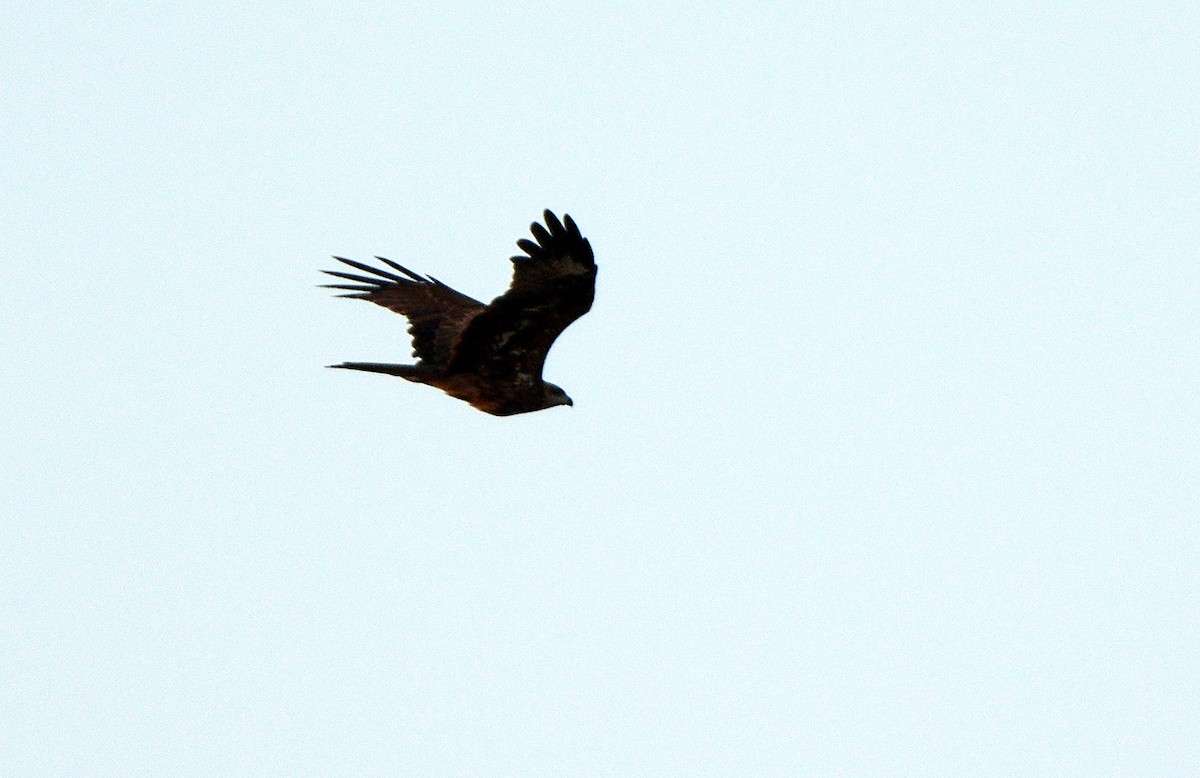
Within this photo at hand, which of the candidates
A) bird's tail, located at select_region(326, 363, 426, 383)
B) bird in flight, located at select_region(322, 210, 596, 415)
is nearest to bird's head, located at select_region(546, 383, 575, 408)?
bird in flight, located at select_region(322, 210, 596, 415)

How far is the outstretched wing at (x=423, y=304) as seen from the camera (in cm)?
1339

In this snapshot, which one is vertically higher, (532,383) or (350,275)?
(350,275)

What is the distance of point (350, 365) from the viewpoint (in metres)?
12.3

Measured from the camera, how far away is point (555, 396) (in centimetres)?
1316

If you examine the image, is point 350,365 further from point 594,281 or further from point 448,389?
point 594,281

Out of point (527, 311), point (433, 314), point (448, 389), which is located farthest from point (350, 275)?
point (527, 311)

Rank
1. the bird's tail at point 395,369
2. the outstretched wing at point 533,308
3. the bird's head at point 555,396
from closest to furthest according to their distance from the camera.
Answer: the outstretched wing at point 533,308 → the bird's tail at point 395,369 → the bird's head at point 555,396

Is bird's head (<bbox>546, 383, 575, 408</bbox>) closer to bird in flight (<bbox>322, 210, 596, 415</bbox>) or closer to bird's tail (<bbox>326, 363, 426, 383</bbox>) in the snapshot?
bird in flight (<bbox>322, 210, 596, 415</bbox>)

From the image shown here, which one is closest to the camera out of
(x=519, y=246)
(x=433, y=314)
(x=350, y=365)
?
(x=519, y=246)

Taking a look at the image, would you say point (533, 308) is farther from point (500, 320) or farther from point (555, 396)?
point (555, 396)

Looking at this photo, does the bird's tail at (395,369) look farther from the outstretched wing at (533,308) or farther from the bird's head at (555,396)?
the bird's head at (555,396)

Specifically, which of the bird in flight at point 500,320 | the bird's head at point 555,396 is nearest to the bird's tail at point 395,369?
the bird in flight at point 500,320

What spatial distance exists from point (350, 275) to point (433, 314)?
0.99m

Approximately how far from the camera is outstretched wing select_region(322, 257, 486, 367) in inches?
527
